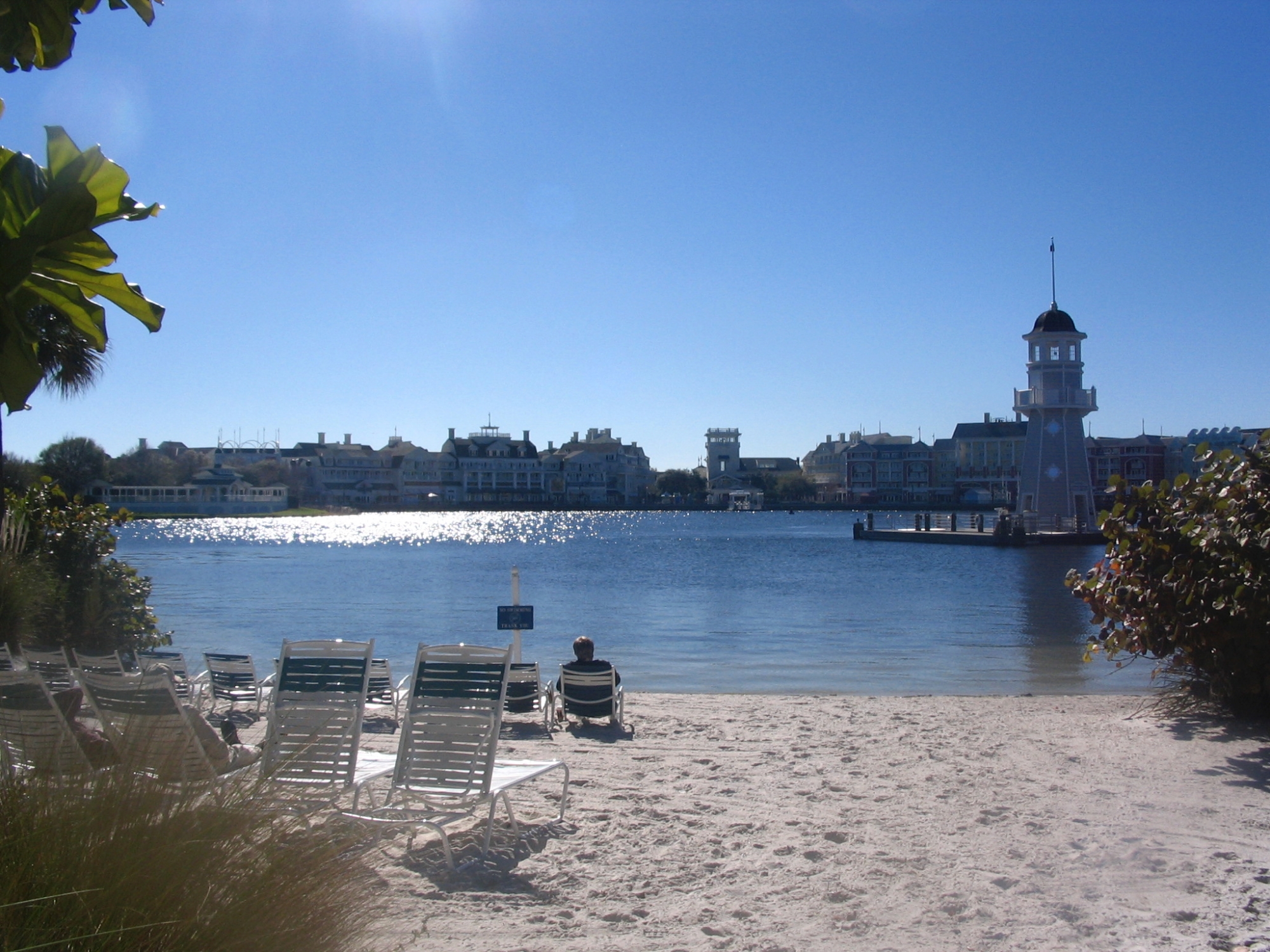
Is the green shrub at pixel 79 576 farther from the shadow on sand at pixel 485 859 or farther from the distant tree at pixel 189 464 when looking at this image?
the distant tree at pixel 189 464

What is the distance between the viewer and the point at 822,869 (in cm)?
561

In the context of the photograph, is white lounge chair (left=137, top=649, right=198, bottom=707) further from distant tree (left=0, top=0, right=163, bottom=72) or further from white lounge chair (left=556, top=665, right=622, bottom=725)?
distant tree (left=0, top=0, right=163, bottom=72)

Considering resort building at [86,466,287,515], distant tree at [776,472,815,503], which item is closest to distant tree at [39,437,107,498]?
resort building at [86,466,287,515]

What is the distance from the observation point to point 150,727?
4375mm

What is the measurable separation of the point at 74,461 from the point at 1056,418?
72273mm

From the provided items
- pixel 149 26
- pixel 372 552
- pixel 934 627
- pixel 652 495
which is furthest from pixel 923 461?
pixel 149 26

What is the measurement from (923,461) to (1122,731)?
450ft

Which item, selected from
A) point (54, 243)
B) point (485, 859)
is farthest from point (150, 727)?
point (54, 243)

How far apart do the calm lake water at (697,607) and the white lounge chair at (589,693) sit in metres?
5.54

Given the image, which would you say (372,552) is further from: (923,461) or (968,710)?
(923,461)

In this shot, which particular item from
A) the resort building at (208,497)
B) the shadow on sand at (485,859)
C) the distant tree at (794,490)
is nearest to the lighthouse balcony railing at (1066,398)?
the shadow on sand at (485,859)

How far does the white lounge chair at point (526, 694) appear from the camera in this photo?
9781 millimetres

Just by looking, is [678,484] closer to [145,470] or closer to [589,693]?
[145,470]

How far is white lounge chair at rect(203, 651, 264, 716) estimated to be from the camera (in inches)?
430
